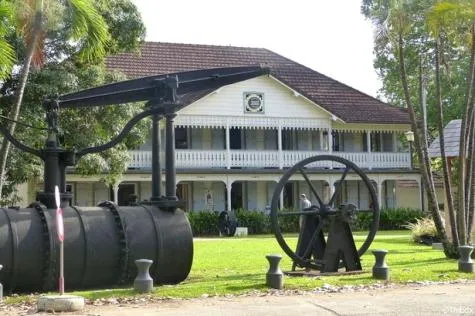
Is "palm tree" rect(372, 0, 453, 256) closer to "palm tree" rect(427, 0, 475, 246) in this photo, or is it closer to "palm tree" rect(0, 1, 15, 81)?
"palm tree" rect(427, 0, 475, 246)

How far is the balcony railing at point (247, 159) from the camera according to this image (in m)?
36.1

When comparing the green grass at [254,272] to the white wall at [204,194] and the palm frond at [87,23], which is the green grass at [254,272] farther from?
the white wall at [204,194]

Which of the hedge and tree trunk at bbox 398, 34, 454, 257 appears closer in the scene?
tree trunk at bbox 398, 34, 454, 257

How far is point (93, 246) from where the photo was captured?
12016mm

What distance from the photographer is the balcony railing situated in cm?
3612

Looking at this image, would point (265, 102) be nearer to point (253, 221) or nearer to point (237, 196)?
point (237, 196)

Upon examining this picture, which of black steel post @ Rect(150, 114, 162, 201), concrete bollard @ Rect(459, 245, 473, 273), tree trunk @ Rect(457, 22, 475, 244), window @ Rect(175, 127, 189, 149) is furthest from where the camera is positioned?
window @ Rect(175, 127, 189, 149)

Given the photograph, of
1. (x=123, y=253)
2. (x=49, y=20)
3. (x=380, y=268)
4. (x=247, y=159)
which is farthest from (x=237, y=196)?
(x=123, y=253)

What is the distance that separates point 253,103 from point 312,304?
1102 inches

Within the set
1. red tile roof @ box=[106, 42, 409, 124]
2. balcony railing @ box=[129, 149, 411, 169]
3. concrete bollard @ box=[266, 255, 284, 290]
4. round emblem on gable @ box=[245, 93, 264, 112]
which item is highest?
red tile roof @ box=[106, 42, 409, 124]

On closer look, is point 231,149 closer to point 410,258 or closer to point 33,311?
point 410,258

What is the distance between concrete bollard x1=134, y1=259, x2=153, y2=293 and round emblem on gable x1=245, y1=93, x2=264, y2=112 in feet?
87.9

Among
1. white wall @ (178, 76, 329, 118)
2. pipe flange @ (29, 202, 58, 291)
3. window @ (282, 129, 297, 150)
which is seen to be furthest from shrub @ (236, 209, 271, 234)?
pipe flange @ (29, 202, 58, 291)

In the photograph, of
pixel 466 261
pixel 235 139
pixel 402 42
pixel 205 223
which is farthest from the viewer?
pixel 235 139
